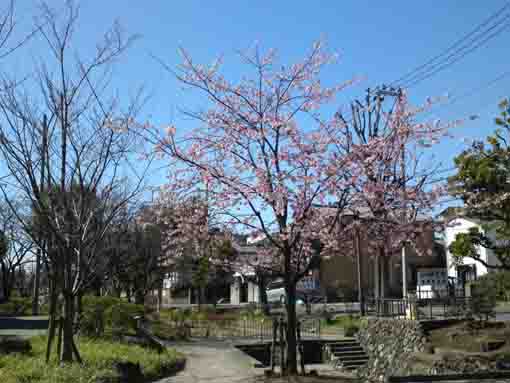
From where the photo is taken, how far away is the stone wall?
15783 mm

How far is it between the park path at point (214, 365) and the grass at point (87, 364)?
1.73ft

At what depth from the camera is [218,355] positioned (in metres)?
17.5

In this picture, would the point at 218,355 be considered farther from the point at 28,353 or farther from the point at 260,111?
the point at 260,111

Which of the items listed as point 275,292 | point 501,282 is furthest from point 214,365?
point 275,292

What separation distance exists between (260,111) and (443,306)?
10782mm

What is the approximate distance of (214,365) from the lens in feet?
50.6

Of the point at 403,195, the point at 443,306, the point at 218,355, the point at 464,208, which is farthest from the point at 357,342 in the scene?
the point at 403,195

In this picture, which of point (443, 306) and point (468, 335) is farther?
point (443, 306)

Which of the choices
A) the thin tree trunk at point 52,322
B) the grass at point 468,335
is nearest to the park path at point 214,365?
the thin tree trunk at point 52,322

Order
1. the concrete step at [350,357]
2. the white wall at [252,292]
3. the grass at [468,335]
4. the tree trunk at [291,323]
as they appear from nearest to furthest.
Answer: the tree trunk at [291,323] < the grass at [468,335] < the concrete step at [350,357] < the white wall at [252,292]

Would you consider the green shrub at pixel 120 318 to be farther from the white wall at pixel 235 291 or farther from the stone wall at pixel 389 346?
the white wall at pixel 235 291

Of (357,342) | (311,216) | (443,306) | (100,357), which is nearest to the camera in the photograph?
(311,216)

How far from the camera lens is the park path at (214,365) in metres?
13.1

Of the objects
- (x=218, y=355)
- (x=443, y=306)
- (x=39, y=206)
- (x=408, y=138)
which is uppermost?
(x=408, y=138)
